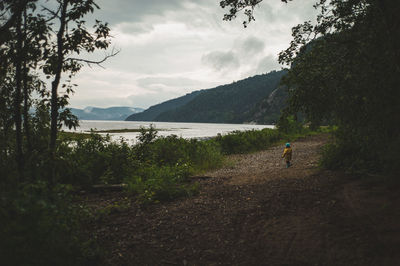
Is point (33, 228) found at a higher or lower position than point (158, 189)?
higher

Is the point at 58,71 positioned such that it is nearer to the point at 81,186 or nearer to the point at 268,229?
the point at 268,229

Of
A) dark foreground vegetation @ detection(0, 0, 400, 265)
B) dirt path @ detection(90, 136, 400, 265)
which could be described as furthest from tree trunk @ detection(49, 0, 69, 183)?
dirt path @ detection(90, 136, 400, 265)

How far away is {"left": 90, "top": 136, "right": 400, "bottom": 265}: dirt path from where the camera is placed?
371cm

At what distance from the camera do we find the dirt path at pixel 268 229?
12.2 ft

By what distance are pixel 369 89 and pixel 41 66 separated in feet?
20.7

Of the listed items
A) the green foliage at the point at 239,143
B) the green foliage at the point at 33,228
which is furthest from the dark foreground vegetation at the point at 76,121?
the green foliage at the point at 239,143

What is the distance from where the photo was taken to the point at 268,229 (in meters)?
4.56

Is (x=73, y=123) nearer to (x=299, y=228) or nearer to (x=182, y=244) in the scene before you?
(x=182, y=244)

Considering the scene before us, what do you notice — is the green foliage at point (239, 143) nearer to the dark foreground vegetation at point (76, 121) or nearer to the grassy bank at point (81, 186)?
the grassy bank at point (81, 186)

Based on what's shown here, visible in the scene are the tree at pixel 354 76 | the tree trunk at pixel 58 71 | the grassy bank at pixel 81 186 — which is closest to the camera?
the grassy bank at pixel 81 186

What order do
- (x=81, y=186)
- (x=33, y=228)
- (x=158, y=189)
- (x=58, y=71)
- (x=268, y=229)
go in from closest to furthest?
(x=33, y=228), (x=58, y=71), (x=268, y=229), (x=158, y=189), (x=81, y=186)

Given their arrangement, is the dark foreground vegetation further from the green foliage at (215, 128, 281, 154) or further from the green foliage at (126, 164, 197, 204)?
the green foliage at (215, 128, 281, 154)

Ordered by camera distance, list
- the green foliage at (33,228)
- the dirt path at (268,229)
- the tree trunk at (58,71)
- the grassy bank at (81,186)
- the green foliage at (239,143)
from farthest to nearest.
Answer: the green foliage at (239,143) < the tree trunk at (58,71) < the dirt path at (268,229) < the grassy bank at (81,186) < the green foliage at (33,228)

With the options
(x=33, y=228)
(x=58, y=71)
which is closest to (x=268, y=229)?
(x=33, y=228)
